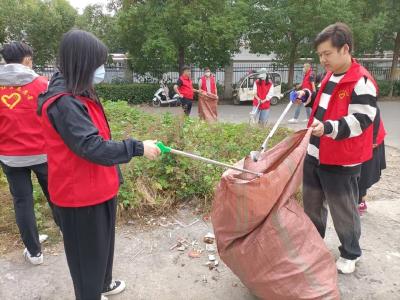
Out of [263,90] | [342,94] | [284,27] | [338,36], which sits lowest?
[263,90]

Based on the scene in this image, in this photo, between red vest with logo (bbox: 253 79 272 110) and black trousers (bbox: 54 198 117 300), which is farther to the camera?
red vest with logo (bbox: 253 79 272 110)

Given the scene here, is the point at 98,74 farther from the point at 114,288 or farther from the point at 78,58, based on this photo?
the point at 114,288

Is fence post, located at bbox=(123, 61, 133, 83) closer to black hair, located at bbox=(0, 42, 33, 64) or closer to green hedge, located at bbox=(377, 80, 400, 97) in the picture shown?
green hedge, located at bbox=(377, 80, 400, 97)

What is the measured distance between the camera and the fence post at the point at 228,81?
53.5 feet

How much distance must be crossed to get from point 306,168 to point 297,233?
687 mm

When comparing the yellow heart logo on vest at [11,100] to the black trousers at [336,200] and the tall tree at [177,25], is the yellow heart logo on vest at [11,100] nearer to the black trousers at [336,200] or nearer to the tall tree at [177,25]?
the black trousers at [336,200]

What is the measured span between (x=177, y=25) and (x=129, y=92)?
3.14 metres

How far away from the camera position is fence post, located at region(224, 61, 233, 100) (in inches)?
642

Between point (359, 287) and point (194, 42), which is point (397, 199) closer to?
point (359, 287)

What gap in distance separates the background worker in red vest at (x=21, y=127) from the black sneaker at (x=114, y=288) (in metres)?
0.74

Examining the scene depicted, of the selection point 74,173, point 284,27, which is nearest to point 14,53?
point 74,173

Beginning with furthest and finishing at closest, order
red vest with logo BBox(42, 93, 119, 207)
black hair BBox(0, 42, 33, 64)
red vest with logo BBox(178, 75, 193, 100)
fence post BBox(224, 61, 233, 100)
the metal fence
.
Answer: fence post BBox(224, 61, 233, 100) → the metal fence → red vest with logo BBox(178, 75, 193, 100) → black hair BBox(0, 42, 33, 64) → red vest with logo BBox(42, 93, 119, 207)

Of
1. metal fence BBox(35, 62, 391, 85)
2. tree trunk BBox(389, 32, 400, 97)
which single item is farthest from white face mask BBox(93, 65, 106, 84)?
tree trunk BBox(389, 32, 400, 97)

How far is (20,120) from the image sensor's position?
2.69 metres
